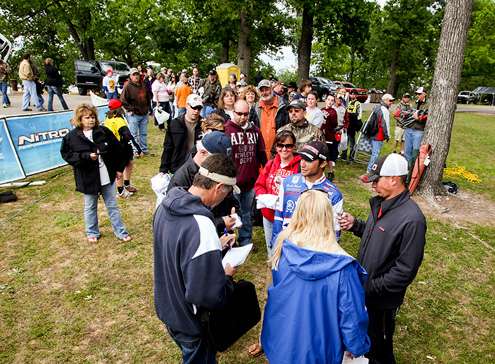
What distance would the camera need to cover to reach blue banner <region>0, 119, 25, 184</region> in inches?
293

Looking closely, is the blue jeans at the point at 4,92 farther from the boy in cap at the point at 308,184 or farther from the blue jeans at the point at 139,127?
the boy in cap at the point at 308,184

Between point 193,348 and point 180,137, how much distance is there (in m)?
3.43

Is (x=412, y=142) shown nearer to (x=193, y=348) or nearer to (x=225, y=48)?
(x=193, y=348)

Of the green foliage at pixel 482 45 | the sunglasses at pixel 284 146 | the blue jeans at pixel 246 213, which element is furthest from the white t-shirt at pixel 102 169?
the green foliage at pixel 482 45

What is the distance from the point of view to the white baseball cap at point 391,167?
9.26 ft

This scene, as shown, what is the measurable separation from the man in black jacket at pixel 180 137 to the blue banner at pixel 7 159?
4.08 metres

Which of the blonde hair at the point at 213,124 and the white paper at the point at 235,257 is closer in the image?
the white paper at the point at 235,257

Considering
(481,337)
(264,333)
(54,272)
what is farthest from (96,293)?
(481,337)

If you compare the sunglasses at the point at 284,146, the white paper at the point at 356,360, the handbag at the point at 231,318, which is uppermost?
the sunglasses at the point at 284,146

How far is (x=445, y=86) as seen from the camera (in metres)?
7.30

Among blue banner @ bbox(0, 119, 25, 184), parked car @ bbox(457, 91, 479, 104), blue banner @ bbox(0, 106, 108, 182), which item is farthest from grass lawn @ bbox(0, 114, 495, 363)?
parked car @ bbox(457, 91, 479, 104)

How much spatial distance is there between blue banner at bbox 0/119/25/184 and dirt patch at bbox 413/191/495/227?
316 inches

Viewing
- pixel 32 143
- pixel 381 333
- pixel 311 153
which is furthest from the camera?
pixel 32 143

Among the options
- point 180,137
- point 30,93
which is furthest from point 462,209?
point 30,93
